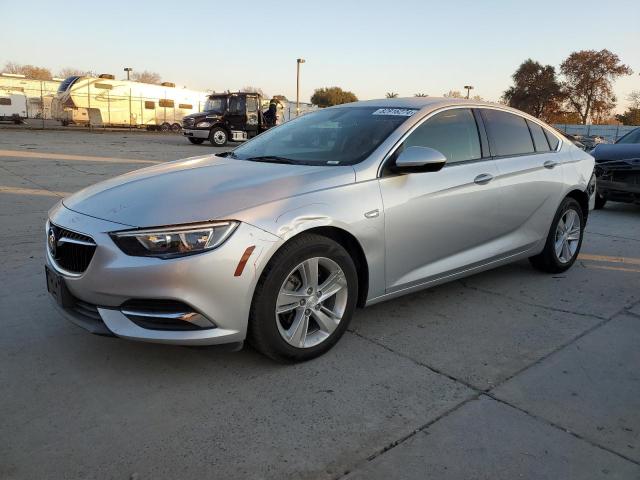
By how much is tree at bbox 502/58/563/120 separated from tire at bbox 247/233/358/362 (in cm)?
5852

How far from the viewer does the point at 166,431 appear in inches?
98.4

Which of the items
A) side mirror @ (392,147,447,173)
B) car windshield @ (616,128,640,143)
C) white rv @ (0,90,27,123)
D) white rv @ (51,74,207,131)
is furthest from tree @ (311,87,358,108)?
side mirror @ (392,147,447,173)

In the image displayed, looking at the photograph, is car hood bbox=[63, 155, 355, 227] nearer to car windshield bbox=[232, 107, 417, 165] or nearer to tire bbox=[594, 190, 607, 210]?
car windshield bbox=[232, 107, 417, 165]

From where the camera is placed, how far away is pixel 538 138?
15.8 ft

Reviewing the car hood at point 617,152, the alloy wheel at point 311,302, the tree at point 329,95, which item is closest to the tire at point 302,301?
the alloy wheel at point 311,302

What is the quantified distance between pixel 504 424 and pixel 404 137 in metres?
1.92

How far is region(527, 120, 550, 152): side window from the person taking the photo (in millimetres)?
4770

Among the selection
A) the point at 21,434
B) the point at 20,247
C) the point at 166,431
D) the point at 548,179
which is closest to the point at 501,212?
the point at 548,179

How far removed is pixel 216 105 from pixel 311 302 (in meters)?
20.9

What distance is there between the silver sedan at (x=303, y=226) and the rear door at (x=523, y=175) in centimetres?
2

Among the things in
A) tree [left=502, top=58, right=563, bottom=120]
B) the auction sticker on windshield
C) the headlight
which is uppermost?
tree [left=502, top=58, right=563, bottom=120]

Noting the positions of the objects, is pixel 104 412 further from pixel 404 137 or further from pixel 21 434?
pixel 404 137

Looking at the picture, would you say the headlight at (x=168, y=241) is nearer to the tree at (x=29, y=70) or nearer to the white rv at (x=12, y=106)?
the white rv at (x=12, y=106)

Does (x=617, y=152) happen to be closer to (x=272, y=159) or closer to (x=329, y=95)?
(x=272, y=159)
